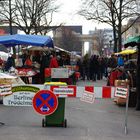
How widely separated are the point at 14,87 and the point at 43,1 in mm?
43010

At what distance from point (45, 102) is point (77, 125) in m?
1.13

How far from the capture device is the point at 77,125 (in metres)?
10.9

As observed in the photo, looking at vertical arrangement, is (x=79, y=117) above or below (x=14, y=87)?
below

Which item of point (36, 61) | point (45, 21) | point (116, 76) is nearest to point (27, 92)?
point (116, 76)

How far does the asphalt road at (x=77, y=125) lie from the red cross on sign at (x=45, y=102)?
1.34ft

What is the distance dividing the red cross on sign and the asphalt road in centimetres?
41

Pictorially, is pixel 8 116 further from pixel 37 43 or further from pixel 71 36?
pixel 71 36

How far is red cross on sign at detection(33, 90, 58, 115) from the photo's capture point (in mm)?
10188

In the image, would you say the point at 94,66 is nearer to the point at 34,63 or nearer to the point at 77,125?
the point at 34,63

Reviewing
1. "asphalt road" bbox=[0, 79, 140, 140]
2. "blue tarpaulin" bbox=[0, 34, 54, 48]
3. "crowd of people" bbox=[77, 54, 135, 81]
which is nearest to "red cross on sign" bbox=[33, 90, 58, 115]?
"asphalt road" bbox=[0, 79, 140, 140]

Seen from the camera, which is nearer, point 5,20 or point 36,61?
point 36,61

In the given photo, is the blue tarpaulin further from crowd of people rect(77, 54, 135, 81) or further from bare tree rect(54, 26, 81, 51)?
bare tree rect(54, 26, 81, 51)

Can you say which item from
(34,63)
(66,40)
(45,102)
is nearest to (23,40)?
(34,63)

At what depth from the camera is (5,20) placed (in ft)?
158
